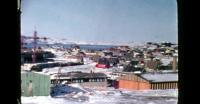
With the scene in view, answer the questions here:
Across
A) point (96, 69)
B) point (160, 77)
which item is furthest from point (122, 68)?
point (160, 77)

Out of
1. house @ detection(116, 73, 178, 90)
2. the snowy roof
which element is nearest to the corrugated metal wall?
house @ detection(116, 73, 178, 90)

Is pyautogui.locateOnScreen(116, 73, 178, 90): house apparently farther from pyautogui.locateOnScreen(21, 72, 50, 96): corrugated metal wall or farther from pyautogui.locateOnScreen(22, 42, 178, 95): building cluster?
pyautogui.locateOnScreen(21, 72, 50, 96): corrugated metal wall

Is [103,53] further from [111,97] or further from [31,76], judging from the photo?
[31,76]

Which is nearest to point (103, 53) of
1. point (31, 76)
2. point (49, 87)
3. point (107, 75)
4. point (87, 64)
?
point (87, 64)

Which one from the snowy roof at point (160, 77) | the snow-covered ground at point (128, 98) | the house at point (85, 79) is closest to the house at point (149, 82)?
the snowy roof at point (160, 77)

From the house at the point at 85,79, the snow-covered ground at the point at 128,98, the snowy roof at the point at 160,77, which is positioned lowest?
the snow-covered ground at the point at 128,98

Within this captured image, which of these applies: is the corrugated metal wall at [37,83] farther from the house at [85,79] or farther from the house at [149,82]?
the house at [149,82]

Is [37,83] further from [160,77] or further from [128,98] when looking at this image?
[160,77]
